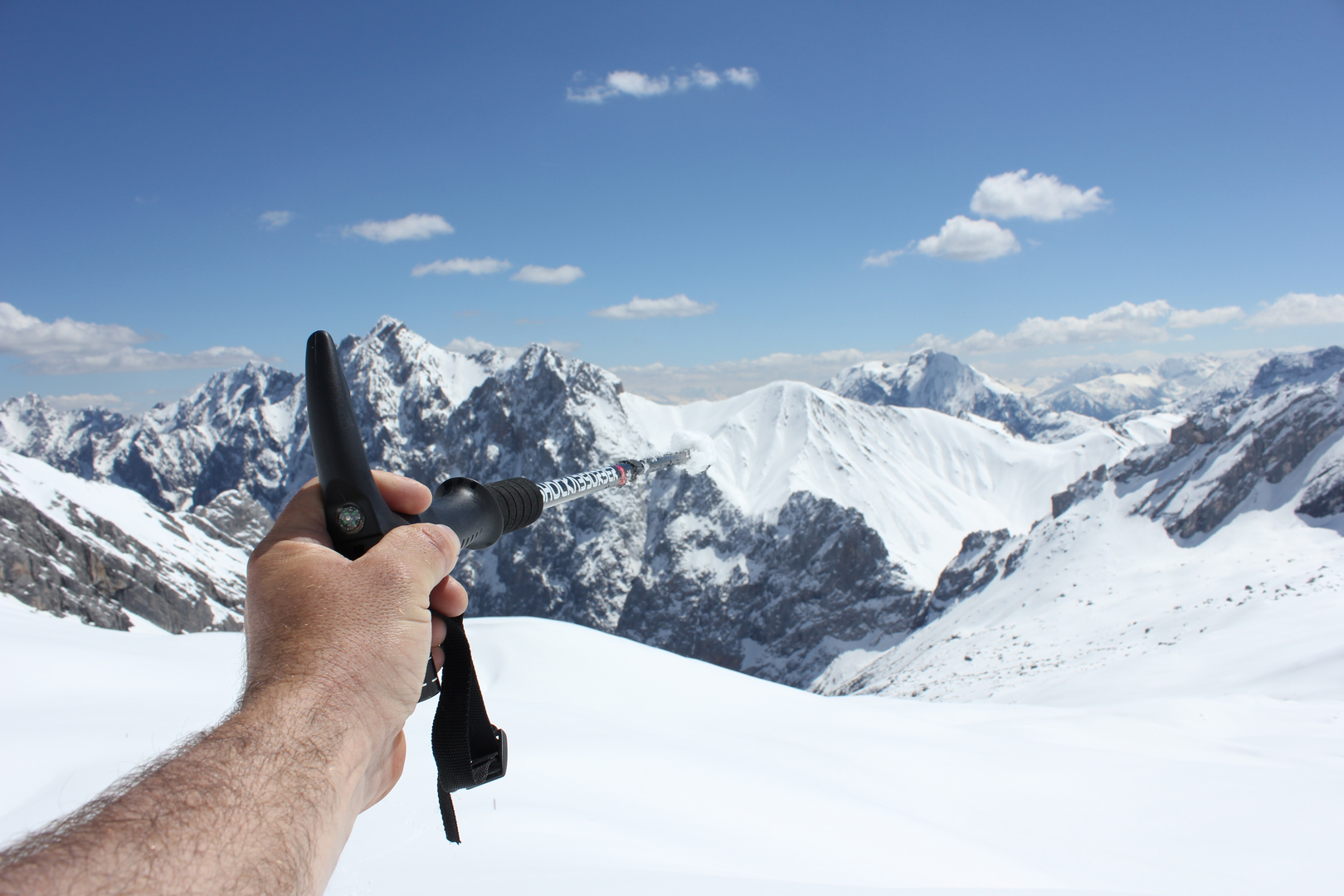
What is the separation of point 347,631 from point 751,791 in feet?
26.1

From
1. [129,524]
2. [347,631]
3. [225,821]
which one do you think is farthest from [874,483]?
[225,821]

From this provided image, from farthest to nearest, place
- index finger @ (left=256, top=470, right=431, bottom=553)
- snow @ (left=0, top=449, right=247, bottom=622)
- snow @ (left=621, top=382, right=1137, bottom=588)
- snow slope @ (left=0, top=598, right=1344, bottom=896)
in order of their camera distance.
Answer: snow @ (left=621, top=382, right=1137, bottom=588), snow @ (left=0, top=449, right=247, bottom=622), snow slope @ (left=0, top=598, right=1344, bottom=896), index finger @ (left=256, top=470, right=431, bottom=553)

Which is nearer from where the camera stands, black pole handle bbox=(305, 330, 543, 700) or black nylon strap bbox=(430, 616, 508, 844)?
black pole handle bbox=(305, 330, 543, 700)

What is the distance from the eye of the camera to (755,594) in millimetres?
166375

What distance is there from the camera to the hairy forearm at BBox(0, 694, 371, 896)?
1175 millimetres

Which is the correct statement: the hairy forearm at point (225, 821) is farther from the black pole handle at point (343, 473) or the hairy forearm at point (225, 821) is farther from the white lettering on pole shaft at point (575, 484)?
the white lettering on pole shaft at point (575, 484)

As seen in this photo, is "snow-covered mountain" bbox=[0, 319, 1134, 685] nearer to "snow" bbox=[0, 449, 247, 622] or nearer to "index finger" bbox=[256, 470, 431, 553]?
"snow" bbox=[0, 449, 247, 622]

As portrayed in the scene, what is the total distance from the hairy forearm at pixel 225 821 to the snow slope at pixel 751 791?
3935mm

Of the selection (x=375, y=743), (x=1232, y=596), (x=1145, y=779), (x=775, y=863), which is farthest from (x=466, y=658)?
(x=1232, y=596)

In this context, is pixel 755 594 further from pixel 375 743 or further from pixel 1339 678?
pixel 375 743

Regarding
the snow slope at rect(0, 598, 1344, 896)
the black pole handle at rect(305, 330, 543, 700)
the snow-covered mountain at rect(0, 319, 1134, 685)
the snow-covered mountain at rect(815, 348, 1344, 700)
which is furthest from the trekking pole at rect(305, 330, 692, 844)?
the snow-covered mountain at rect(0, 319, 1134, 685)

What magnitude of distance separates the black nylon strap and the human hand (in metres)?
0.18

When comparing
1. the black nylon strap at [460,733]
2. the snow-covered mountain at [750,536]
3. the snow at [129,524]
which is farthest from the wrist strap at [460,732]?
the snow-covered mountain at [750,536]

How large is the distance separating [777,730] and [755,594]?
159 m
